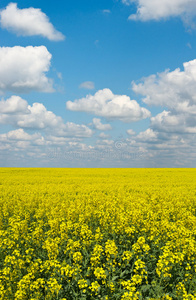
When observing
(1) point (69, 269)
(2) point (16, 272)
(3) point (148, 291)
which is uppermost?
(1) point (69, 269)

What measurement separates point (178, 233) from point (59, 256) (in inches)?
141

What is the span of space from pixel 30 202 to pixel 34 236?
6.72 meters

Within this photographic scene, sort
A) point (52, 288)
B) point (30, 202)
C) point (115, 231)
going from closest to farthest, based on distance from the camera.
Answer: point (52, 288) → point (115, 231) → point (30, 202)

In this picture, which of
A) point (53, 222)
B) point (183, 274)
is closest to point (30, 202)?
point (53, 222)

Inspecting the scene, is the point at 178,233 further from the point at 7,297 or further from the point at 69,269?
the point at 7,297

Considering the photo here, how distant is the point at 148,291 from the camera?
576cm

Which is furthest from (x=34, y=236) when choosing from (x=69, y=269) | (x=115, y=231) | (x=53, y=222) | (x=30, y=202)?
(x=30, y=202)

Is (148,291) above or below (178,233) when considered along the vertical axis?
below

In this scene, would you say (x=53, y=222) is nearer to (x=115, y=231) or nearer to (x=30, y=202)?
(x=115, y=231)

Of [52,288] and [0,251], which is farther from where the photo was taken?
[0,251]

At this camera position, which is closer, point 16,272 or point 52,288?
point 52,288

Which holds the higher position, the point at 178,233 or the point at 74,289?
the point at 178,233

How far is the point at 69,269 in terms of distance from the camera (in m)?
5.18

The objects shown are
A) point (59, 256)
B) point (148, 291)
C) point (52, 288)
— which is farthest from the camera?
point (59, 256)
